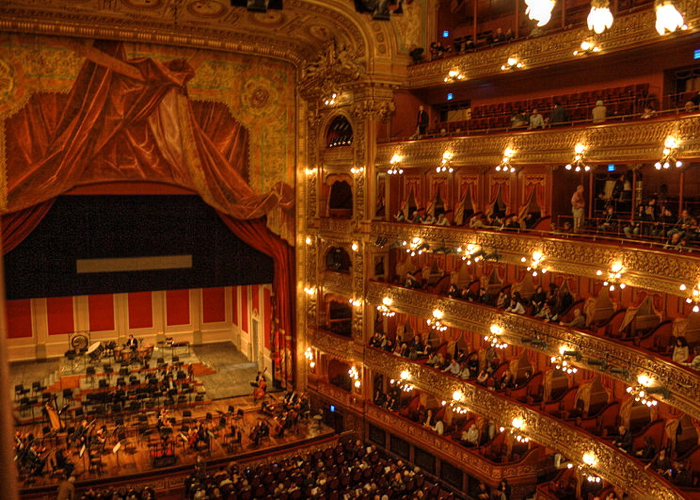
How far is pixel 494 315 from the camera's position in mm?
18406

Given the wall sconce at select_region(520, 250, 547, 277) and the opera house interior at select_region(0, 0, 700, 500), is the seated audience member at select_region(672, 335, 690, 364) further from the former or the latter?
the wall sconce at select_region(520, 250, 547, 277)

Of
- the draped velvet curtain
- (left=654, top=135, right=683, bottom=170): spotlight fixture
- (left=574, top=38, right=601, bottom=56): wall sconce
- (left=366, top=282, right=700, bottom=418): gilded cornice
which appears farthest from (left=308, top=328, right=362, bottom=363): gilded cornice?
(left=654, top=135, right=683, bottom=170): spotlight fixture

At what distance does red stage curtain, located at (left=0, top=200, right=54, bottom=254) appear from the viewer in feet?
68.4

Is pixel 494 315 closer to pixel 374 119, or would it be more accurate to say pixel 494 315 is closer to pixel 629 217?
pixel 629 217

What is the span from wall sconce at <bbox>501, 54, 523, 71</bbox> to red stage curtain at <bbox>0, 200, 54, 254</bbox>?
14.7 m

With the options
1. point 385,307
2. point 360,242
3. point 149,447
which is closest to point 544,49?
point 360,242

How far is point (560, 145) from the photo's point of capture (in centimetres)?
1645

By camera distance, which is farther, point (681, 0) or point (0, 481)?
point (681, 0)

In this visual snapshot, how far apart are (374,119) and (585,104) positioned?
6678 mm

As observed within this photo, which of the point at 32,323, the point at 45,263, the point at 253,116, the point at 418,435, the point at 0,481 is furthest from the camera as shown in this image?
the point at 32,323

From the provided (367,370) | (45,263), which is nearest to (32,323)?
(45,263)

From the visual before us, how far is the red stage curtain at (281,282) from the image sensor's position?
24.6 metres

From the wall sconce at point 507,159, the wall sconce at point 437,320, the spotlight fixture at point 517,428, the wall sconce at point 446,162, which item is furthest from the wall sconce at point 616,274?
the wall sconce at point 446,162

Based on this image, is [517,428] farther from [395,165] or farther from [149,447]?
[149,447]
